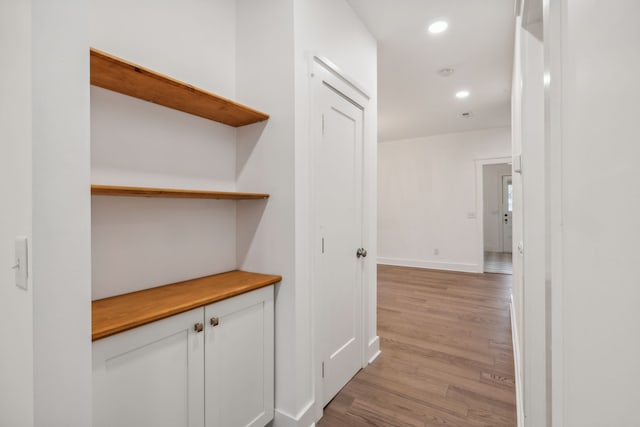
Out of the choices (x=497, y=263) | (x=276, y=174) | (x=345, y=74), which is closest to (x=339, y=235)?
(x=276, y=174)

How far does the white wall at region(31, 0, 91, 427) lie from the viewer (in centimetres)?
77

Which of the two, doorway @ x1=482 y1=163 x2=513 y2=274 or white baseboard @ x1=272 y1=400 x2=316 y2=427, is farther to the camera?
doorway @ x1=482 y1=163 x2=513 y2=274

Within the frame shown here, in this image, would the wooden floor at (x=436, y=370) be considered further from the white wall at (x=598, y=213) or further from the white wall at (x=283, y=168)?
the white wall at (x=598, y=213)

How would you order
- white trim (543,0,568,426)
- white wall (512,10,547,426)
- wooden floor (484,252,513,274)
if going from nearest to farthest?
1. white trim (543,0,568,426)
2. white wall (512,10,547,426)
3. wooden floor (484,252,513,274)

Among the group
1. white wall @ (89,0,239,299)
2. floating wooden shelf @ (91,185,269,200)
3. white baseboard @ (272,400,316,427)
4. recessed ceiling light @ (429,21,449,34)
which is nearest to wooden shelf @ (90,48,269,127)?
white wall @ (89,0,239,299)

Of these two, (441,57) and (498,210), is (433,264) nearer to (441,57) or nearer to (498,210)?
(498,210)

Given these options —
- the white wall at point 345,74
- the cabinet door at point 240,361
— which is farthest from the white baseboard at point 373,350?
the cabinet door at point 240,361

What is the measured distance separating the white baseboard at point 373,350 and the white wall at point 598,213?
2.04 m

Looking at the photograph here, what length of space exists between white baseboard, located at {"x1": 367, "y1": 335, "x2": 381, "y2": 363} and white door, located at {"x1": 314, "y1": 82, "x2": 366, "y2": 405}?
0.14m

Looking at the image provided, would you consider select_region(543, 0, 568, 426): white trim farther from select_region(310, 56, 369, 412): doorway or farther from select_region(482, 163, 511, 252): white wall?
select_region(482, 163, 511, 252): white wall

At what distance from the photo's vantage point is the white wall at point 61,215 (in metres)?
0.77

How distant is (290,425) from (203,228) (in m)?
1.19

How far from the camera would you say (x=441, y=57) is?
306cm

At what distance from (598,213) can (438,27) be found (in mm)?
2729
